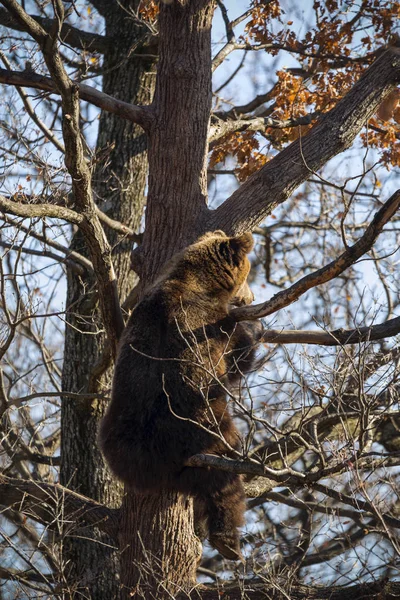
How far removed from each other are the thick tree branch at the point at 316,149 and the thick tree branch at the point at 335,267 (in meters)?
1.24

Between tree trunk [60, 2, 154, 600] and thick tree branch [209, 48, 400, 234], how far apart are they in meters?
1.48

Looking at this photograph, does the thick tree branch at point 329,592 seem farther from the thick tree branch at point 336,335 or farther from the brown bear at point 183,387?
the thick tree branch at point 336,335

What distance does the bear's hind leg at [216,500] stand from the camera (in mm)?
5445

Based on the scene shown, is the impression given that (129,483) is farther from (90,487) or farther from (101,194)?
(101,194)

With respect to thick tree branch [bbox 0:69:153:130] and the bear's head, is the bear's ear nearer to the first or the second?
the bear's head

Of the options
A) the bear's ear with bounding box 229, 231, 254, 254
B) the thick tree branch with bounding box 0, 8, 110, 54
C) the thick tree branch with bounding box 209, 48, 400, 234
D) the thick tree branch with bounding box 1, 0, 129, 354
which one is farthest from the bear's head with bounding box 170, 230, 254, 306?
the thick tree branch with bounding box 0, 8, 110, 54

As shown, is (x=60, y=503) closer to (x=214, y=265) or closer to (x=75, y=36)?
(x=214, y=265)

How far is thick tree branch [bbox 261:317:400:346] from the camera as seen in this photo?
217 inches

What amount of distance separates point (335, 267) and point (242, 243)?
134 cm

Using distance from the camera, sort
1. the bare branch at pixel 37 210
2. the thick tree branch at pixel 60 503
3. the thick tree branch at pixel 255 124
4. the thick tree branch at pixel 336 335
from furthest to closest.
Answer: the thick tree branch at pixel 255 124 → the thick tree branch at pixel 60 503 → the thick tree branch at pixel 336 335 → the bare branch at pixel 37 210

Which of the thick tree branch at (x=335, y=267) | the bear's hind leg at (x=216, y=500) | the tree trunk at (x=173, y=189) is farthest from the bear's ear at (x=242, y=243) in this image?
the bear's hind leg at (x=216, y=500)

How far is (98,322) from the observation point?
864cm

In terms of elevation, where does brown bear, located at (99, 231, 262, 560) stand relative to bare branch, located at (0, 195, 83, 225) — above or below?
below

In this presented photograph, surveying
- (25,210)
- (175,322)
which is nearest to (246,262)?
(175,322)
